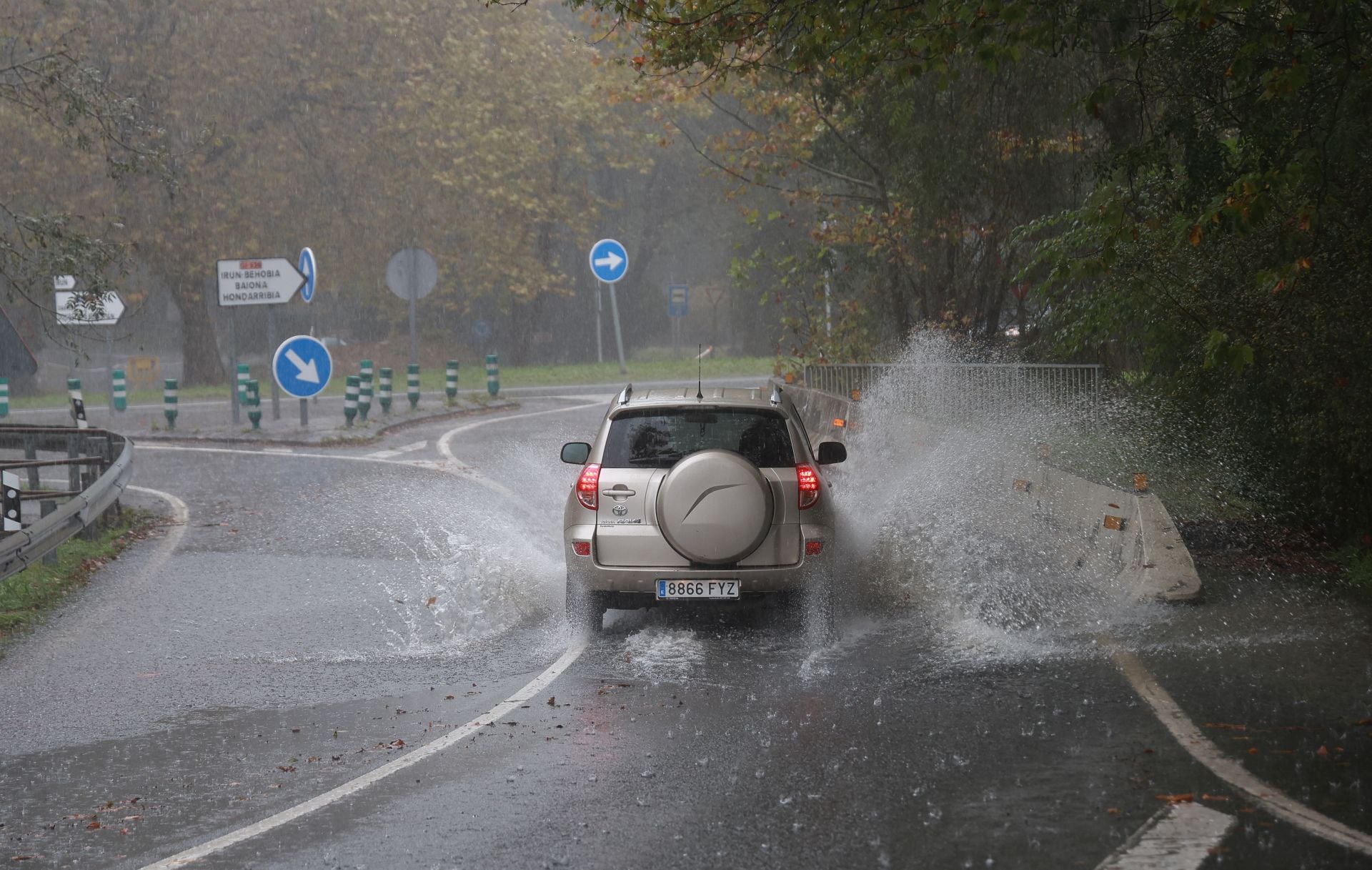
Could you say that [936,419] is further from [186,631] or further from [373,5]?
[373,5]

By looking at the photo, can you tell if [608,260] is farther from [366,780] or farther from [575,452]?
[366,780]

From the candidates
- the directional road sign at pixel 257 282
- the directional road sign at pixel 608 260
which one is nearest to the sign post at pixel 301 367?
the directional road sign at pixel 257 282

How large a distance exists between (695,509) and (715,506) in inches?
4.7

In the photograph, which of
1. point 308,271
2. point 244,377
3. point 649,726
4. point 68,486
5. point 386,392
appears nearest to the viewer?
point 649,726

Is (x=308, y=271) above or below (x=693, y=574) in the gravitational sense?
above

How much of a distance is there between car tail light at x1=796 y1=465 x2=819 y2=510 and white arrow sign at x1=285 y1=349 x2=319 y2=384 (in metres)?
17.4

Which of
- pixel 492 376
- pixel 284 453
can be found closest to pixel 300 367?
pixel 284 453

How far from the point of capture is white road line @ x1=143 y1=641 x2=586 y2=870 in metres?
5.88

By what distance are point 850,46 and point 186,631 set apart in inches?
255

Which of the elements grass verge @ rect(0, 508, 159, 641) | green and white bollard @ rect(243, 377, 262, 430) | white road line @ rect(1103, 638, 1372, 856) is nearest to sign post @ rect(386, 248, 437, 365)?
green and white bollard @ rect(243, 377, 262, 430)

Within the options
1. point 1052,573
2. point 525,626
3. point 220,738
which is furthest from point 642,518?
point 1052,573

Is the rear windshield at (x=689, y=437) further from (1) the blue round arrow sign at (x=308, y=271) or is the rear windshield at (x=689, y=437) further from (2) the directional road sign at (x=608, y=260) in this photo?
(2) the directional road sign at (x=608, y=260)

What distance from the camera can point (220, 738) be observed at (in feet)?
25.6

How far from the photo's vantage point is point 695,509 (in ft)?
31.1
